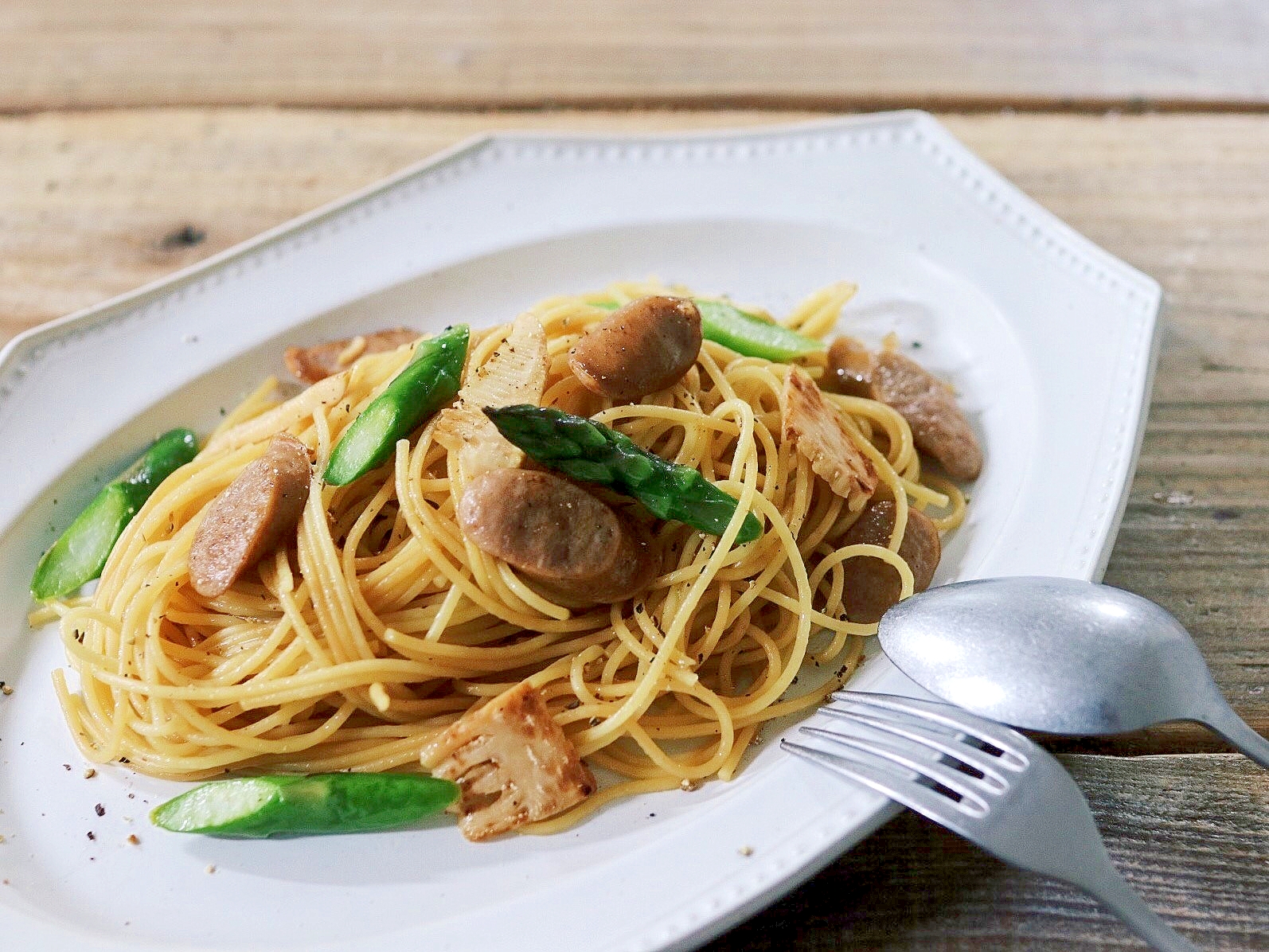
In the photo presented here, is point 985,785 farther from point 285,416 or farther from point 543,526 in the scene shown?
point 285,416

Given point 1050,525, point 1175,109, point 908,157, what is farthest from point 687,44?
point 1050,525

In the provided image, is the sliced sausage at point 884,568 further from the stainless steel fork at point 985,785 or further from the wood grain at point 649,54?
the wood grain at point 649,54

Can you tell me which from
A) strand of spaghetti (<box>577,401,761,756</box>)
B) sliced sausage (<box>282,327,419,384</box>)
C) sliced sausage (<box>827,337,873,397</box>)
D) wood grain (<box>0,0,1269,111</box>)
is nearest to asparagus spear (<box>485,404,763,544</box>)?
strand of spaghetti (<box>577,401,761,756</box>)

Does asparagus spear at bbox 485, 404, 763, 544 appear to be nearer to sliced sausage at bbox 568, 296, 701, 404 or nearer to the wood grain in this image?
sliced sausage at bbox 568, 296, 701, 404

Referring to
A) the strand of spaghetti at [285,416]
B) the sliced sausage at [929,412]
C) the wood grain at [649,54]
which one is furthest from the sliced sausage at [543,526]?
the wood grain at [649,54]

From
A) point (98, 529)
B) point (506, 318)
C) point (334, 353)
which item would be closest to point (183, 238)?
point (334, 353)

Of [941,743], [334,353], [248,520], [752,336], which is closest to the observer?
[941,743]
